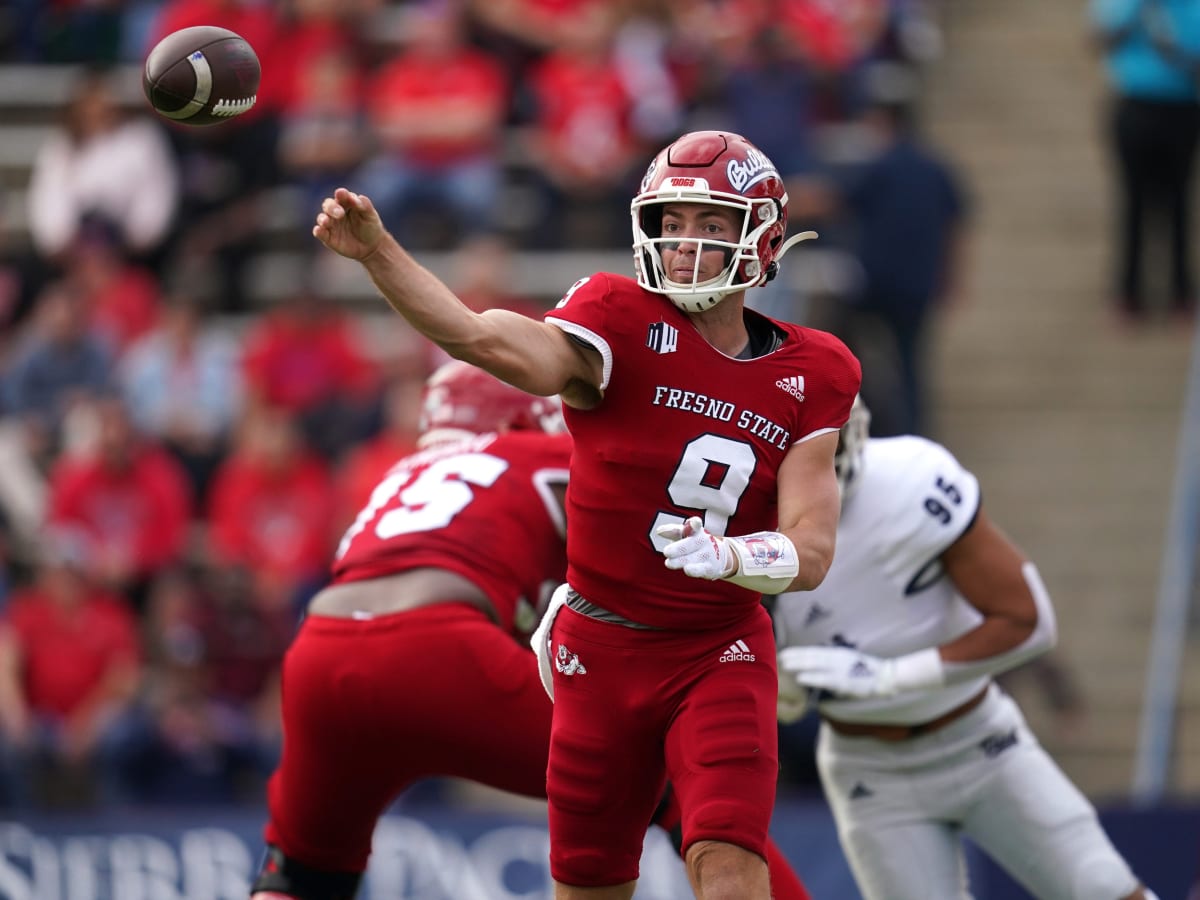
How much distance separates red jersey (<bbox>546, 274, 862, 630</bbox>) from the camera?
4.60 metres

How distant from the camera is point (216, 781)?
8977 mm

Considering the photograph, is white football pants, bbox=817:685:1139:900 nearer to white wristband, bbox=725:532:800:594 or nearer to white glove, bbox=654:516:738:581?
white wristband, bbox=725:532:800:594

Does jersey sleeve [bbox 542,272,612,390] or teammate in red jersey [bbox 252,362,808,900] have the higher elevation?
jersey sleeve [bbox 542,272,612,390]

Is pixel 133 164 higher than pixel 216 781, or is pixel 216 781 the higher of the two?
pixel 133 164

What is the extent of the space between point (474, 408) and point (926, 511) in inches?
54.4

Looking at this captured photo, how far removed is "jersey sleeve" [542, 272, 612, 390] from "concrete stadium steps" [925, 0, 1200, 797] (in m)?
5.84

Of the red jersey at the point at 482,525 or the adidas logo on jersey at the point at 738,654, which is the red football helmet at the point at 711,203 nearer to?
the adidas logo on jersey at the point at 738,654

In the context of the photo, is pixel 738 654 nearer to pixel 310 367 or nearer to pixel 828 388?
pixel 828 388

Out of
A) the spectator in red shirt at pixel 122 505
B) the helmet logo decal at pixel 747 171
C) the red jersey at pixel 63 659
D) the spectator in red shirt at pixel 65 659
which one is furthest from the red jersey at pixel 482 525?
the spectator in red shirt at pixel 122 505

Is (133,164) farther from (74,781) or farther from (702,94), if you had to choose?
(74,781)

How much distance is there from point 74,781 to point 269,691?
980mm

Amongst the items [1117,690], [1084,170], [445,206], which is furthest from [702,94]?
[1117,690]

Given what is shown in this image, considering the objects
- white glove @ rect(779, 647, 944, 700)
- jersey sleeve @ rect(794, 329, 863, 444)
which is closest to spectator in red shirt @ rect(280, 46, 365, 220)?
white glove @ rect(779, 647, 944, 700)

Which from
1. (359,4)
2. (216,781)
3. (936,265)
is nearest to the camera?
(216,781)
